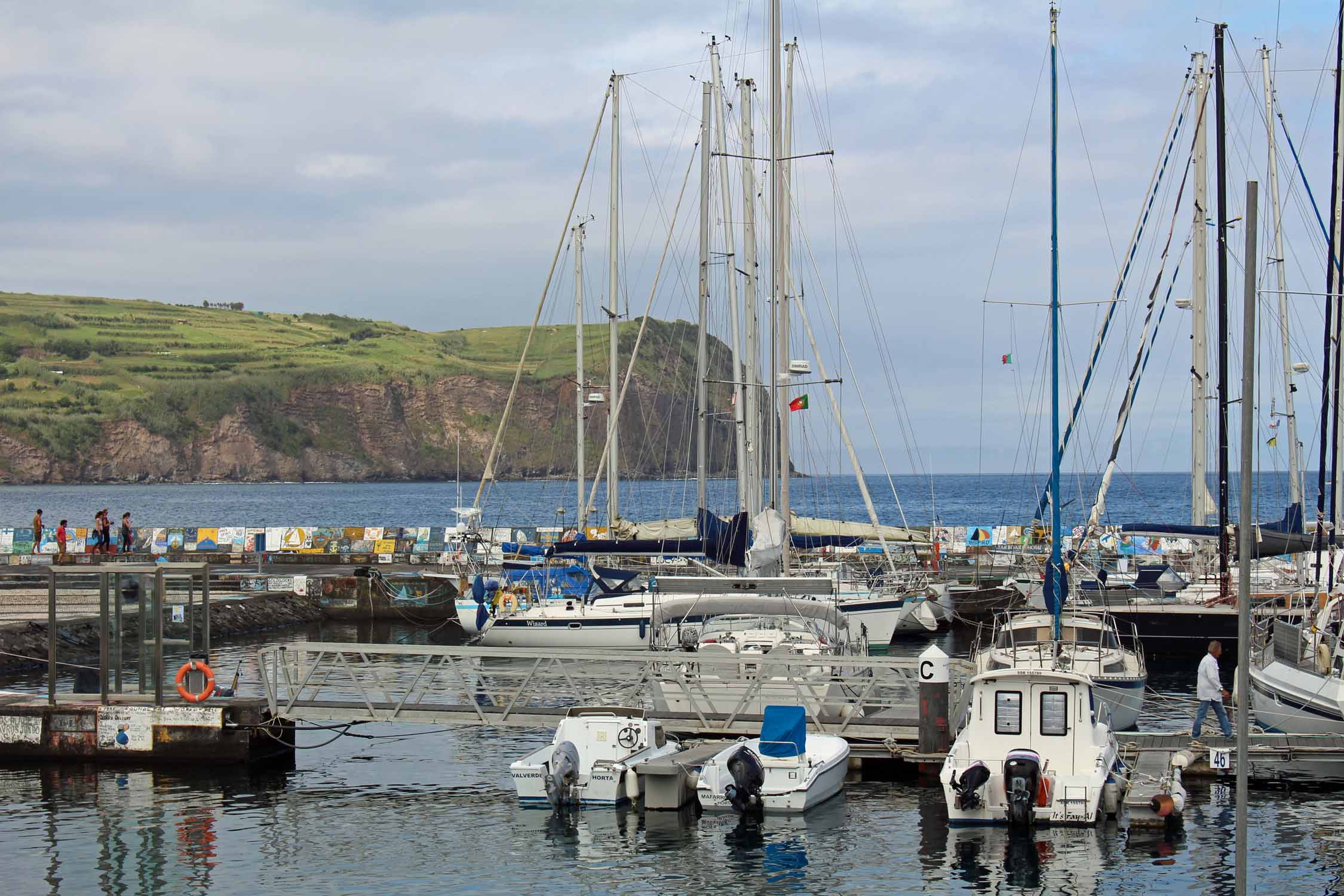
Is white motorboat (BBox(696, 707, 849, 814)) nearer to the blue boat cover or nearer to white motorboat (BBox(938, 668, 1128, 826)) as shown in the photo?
the blue boat cover

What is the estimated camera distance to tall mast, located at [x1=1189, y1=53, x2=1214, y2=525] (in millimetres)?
42219

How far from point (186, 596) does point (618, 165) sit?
1273 inches

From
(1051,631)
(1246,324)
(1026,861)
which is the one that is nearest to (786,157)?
(1051,631)

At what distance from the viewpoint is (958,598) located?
160ft

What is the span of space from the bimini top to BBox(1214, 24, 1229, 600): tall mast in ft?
43.6

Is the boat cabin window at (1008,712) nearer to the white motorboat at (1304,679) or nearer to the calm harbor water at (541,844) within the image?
the calm harbor water at (541,844)

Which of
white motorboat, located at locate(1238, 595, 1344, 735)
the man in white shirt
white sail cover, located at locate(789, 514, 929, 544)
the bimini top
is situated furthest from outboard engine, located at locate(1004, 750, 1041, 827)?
white sail cover, located at locate(789, 514, 929, 544)

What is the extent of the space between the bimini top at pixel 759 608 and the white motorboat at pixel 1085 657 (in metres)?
3.51

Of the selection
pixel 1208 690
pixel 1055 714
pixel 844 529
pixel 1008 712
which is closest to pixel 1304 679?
pixel 1208 690

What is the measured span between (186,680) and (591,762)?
7.83 meters

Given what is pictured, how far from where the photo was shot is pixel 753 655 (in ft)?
84.4

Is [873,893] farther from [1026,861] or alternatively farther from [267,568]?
[267,568]

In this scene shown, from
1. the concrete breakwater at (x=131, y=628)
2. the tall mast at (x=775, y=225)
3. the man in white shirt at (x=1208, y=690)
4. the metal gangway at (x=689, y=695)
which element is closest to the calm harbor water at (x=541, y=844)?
the metal gangway at (x=689, y=695)

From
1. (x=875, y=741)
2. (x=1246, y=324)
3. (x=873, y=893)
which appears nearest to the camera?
(x=1246, y=324)
